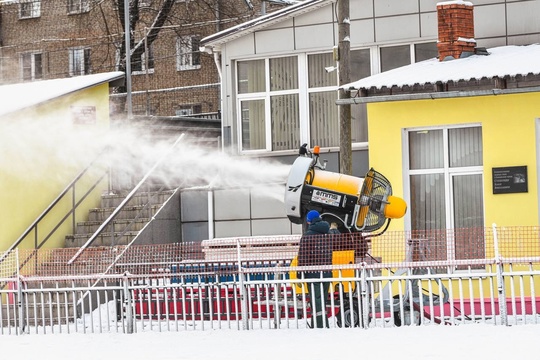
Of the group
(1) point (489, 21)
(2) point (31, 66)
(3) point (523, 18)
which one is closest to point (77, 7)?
(2) point (31, 66)

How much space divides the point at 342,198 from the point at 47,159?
8286 mm

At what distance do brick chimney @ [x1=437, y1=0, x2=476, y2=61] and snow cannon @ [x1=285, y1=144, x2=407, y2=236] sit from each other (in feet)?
11.2

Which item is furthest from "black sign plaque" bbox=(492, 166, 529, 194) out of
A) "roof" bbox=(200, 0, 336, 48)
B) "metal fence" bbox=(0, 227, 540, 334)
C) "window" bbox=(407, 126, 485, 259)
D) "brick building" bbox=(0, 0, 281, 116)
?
"brick building" bbox=(0, 0, 281, 116)

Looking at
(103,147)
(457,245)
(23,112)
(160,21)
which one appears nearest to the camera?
(457,245)

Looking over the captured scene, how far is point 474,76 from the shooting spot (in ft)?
68.7

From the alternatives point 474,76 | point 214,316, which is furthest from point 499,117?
point 214,316

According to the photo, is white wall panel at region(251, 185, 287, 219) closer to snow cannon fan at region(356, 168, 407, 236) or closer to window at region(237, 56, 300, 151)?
window at region(237, 56, 300, 151)

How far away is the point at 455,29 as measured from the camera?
894 inches

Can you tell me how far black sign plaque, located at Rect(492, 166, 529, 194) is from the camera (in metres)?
21.2

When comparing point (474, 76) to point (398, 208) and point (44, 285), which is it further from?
point (44, 285)

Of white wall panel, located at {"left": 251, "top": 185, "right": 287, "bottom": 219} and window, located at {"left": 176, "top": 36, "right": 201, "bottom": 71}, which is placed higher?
window, located at {"left": 176, "top": 36, "right": 201, "bottom": 71}

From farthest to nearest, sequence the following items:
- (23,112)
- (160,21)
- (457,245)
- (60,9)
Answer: (60,9) → (160,21) → (23,112) → (457,245)

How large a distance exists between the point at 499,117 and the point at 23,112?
9622mm

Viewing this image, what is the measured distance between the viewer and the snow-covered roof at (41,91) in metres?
26.5
